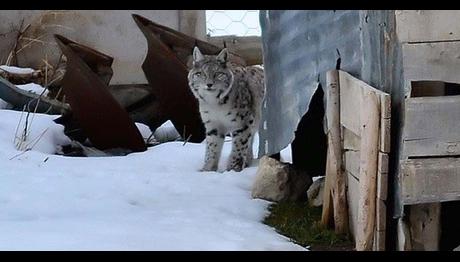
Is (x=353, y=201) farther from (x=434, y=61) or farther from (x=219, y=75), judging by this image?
(x=219, y=75)

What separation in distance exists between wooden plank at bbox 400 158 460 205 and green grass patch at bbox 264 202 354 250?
0.71 m

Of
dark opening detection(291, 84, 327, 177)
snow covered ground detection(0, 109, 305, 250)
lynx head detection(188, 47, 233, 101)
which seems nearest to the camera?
snow covered ground detection(0, 109, 305, 250)

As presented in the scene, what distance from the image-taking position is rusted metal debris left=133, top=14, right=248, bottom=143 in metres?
7.47

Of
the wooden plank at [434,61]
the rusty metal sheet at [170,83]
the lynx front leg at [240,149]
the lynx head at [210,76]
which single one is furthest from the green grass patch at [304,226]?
the rusty metal sheet at [170,83]

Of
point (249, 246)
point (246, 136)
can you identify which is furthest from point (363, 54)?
point (246, 136)

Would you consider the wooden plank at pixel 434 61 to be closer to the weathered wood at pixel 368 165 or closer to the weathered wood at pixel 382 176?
the weathered wood at pixel 368 165

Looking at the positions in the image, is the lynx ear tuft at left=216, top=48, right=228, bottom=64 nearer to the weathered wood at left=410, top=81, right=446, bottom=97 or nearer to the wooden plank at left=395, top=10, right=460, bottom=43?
the weathered wood at left=410, top=81, right=446, bottom=97

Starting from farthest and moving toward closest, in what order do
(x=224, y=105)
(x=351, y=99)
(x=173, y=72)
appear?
(x=173, y=72)
(x=224, y=105)
(x=351, y=99)

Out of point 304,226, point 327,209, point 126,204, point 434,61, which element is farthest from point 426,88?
point 126,204

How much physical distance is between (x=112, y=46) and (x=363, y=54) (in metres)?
4.77

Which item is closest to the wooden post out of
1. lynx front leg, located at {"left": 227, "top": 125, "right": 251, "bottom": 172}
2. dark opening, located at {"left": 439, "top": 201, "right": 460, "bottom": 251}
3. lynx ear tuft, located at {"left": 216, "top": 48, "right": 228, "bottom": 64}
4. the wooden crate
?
the wooden crate

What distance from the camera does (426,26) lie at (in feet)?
11.9

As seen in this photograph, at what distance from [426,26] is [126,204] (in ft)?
6.64

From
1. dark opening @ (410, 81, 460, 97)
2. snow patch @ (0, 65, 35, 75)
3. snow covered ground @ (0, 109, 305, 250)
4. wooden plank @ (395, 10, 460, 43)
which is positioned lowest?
snow covered ground @ (0, 109, 305, 250)
